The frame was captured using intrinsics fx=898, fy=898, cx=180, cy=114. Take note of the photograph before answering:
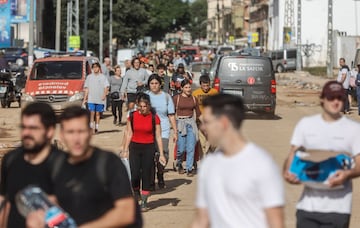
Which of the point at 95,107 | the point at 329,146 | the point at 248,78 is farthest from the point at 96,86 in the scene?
the point at 329,146

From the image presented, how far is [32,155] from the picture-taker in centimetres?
550

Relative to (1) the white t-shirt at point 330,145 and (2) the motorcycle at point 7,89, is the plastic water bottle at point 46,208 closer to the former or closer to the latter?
(1) the white t-shirt at point 330,145

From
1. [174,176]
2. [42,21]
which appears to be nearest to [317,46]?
[42,21]

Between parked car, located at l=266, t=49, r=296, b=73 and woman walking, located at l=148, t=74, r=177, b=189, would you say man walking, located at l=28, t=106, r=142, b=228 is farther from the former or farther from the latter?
parked car, located at l=266, t=49, r=296, b=73

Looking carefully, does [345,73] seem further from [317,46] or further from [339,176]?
[317,46]

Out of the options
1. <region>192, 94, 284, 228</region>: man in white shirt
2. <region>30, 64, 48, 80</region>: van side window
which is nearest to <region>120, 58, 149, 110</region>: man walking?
<region>30, 64, 48, 80</region>: van side window

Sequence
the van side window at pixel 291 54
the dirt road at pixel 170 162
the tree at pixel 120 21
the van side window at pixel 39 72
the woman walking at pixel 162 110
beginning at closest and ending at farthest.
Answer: the dirt road at pixel 170 162 → the woman walking at pixel 162 110 → the van side window at pixel 39 72 → the van side window at pixel 291 54 → the tree at pixel 120 21

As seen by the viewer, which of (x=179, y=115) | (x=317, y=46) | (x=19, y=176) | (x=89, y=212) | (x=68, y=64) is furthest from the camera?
(x=317, y=46)

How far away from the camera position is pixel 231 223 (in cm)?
479

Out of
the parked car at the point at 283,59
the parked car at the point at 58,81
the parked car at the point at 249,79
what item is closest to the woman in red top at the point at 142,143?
the parked car at the point at 58,81

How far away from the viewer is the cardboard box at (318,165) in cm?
611

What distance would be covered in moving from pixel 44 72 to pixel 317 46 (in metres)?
59.4

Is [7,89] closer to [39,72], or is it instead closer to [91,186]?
[39,72]

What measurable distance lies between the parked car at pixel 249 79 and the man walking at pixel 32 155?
20266mm
